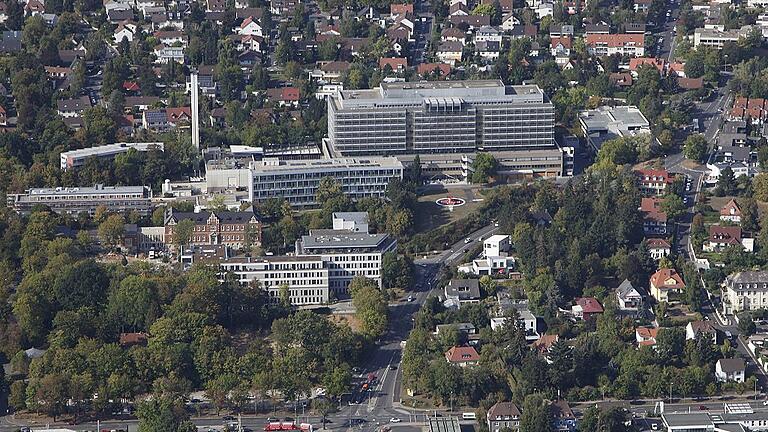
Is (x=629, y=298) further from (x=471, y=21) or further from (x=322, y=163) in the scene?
(x=471, y=21)

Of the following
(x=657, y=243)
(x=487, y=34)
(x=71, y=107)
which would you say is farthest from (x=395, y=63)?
(x=657, y=243)

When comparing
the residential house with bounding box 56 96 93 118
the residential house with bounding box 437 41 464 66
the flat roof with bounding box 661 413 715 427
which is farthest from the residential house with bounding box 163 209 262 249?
the residential house with bounding box 437 41 464 66

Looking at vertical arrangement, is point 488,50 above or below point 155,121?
above

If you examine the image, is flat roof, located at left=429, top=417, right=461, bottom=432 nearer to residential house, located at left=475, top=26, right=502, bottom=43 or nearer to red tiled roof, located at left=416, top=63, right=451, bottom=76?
red tiled roof, located at left=416, top=63, right=451, bottom=76

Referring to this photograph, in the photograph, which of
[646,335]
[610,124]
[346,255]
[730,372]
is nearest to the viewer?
[730,372]

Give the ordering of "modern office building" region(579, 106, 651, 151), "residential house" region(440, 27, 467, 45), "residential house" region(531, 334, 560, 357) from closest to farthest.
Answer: "residential house" region(531, 334, 560, 357) < "modern office building" region(579, 106, 651, 151) < "residential house" region(440, 27, 467, 45)

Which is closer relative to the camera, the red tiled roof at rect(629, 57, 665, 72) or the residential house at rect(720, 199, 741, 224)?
the residential house at rect(720, 199, 741, 224)

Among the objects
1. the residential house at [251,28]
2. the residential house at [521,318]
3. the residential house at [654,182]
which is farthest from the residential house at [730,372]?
the residential house at [251,28]
